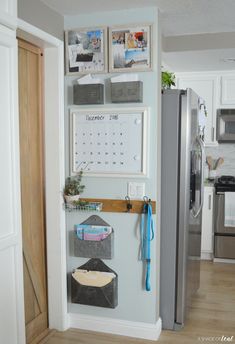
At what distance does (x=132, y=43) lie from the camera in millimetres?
2764

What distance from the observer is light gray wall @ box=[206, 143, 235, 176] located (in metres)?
5.17

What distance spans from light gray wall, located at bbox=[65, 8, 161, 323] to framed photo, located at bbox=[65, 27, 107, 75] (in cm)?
6

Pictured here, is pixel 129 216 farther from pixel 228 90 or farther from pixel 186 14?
pixel 228 90

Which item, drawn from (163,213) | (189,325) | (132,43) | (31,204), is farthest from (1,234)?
(189,325)

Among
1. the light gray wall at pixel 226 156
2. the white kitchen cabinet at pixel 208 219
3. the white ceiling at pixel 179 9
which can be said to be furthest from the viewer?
the light gray wall at pixel 226 156

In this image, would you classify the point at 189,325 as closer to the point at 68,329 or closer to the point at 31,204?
the point at 68,329

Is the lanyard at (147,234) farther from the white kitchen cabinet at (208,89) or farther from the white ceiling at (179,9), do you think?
the white kitchen cabinet at (208,89)

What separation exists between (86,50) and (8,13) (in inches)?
41.0

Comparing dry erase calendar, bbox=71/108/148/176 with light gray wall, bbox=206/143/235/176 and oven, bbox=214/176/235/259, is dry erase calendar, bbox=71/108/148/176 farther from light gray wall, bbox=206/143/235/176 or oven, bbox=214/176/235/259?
light gray wall, bbox=206/143/235/176

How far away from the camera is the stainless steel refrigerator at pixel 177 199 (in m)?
2.88

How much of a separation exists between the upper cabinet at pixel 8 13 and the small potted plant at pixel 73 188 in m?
1.29

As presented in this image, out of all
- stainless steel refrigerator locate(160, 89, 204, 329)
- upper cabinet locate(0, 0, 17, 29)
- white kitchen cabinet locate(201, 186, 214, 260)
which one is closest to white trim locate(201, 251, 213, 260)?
white kitchen cabinet locate(201, 186, 214, 260)

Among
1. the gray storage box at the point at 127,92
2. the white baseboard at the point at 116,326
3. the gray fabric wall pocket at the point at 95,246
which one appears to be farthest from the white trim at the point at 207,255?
the gray storage box at the point at 127,92

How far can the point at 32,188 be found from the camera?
2842 mm
